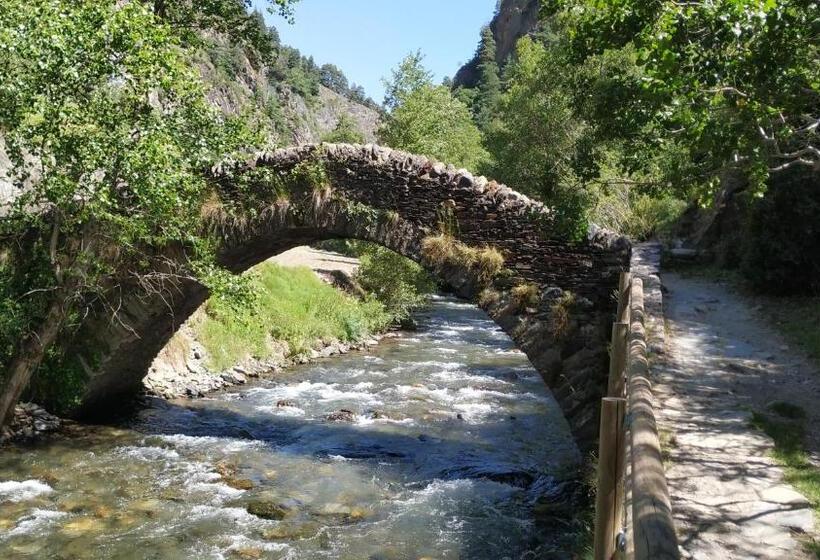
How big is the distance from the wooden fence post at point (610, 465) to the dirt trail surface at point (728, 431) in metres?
0.51

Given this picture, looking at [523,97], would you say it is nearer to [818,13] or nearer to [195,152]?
[195,152]

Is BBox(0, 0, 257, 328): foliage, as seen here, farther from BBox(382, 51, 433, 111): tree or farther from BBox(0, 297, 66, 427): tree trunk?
BBox(382, 51, 433, 111): tree

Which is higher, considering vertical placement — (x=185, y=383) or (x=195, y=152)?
(x=195, y=152)

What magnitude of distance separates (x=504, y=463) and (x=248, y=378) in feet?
22.8

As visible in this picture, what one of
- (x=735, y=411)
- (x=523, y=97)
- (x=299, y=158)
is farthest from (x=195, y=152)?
(x=523, y=97)

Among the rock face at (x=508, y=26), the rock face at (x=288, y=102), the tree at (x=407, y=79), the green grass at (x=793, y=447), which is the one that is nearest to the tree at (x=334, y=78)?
the rock face at (x=288, y=102)

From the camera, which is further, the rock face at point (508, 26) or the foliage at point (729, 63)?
the rock face at point (508, 26)

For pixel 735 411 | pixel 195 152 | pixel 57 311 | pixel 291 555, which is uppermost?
pixel 195 152

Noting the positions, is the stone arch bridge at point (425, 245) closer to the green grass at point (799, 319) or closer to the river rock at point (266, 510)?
the green grass at point (799, 319)

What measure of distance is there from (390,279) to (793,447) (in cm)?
1810

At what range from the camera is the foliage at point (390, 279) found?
22.8 meters

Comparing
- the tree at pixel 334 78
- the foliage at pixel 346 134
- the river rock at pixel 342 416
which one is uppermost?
the tree at pixel 334 78

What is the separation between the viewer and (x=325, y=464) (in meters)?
10.1

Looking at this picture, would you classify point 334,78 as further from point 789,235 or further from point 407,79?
point 789,235
